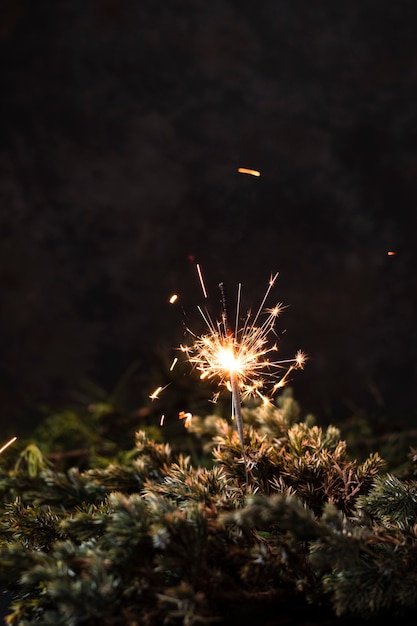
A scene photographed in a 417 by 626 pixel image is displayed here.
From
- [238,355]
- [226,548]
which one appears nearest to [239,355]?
[238,355]

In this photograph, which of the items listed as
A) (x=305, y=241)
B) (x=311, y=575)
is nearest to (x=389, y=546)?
A: (x=311, y=575)

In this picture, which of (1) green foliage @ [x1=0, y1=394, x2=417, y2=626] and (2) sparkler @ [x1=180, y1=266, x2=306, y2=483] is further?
(2) sparkler @ [x1=180, y1=266, x2=306, y2=483]

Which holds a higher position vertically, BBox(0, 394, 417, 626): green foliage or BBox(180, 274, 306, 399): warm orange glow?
BBox(180, 274, 306, 399): warm orange glow

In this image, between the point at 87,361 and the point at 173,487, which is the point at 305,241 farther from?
the point at 173,487

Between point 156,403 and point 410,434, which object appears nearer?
point 410,434

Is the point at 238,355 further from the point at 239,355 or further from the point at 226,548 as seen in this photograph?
the point at 226,548

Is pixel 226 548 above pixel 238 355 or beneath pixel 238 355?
beneath

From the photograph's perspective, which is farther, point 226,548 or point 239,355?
point 239,355

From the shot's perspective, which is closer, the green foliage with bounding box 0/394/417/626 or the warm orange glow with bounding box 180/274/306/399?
the green foliage with bounding box 0/394/417/626
